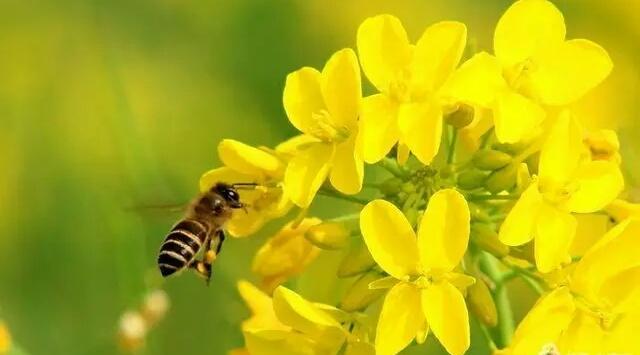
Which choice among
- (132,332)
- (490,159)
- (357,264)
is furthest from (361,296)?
(132,332)

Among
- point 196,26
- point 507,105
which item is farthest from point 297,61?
point 507,105

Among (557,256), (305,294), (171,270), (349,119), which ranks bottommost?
(305,294)

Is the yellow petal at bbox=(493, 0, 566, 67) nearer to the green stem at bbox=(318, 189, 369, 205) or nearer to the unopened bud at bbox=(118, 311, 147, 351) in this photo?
the green stem at bbox=(318, 189, 369, 205)

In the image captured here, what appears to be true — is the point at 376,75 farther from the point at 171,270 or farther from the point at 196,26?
the point at 196,26

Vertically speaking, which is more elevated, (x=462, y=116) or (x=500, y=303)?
(x=462, y=116)

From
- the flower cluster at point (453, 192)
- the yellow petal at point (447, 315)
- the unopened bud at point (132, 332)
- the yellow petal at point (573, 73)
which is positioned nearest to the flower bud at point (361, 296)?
the flower cluster at point (453, 192)

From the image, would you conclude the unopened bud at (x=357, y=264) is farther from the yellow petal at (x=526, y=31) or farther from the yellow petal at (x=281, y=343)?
the yellow petal at (x=526, y=31)

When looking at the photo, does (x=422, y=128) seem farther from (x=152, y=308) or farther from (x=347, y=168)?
(x=152, y=308)
